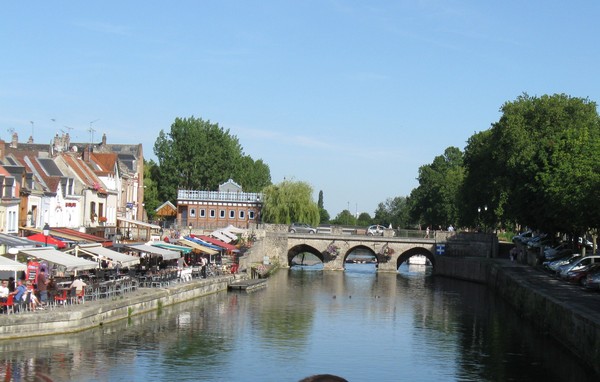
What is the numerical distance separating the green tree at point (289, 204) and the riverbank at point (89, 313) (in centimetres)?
5511

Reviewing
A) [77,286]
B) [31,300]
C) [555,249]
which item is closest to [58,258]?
[77,286]

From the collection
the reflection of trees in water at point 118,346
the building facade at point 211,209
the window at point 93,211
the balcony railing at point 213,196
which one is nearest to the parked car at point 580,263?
the reflection of trees in water at point 118,346

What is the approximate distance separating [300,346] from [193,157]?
275 ft

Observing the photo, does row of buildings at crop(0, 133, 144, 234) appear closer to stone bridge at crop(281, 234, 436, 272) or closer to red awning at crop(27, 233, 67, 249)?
red awning at crop(27, 233, 67, 249)

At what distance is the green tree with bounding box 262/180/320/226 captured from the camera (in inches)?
4225

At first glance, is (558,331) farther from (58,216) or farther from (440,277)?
(440,277)

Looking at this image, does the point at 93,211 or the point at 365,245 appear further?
the point at 365,245

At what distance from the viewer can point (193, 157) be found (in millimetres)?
120375

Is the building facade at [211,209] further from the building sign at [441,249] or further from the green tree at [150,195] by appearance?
the building sign at [441,249]

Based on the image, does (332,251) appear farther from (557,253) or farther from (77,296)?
(77,296)

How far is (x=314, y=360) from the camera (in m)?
35.2

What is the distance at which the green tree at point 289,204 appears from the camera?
107312 millimetres

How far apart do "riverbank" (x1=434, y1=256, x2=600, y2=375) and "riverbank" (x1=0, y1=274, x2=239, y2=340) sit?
726 inches

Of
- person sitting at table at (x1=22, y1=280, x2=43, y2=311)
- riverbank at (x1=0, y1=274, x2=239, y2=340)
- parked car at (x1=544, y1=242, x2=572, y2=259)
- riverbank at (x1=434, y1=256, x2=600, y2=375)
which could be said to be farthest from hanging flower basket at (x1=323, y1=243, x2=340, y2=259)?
person sitting at table at (x1=22, y1=280, x2=43, y2=311)
